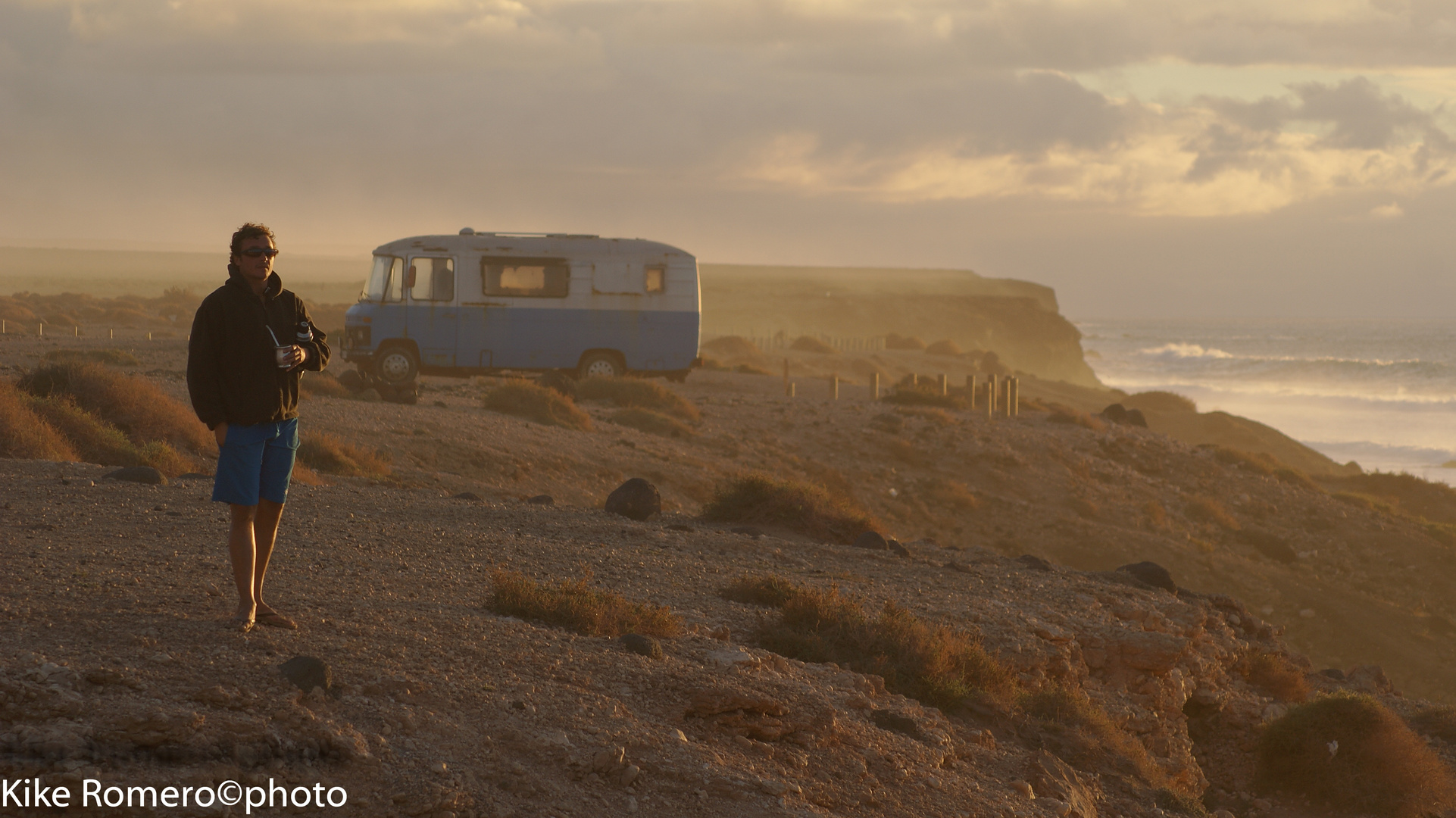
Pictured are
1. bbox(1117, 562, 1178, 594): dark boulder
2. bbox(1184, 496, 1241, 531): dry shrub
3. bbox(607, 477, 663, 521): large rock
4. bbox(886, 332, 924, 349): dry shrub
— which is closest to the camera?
bbox(607, 477, 663, 521): large rock

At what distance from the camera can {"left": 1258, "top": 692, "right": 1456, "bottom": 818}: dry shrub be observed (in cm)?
785

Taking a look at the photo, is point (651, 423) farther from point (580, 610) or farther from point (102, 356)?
point (580, 610)

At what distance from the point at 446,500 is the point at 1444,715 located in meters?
9.15

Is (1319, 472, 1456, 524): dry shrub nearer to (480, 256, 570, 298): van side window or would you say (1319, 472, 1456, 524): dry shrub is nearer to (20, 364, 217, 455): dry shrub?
(480, 256, 570, 298): van side window

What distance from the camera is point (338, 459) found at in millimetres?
12922

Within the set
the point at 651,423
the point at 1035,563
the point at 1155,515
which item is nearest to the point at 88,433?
the point at 651,423

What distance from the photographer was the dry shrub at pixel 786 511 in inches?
473

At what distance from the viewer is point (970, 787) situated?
564 cm

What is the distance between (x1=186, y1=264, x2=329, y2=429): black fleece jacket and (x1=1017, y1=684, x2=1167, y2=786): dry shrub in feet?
16.2

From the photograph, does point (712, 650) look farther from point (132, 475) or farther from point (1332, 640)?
point (1332, 640)

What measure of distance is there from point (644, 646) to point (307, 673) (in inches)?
75.2

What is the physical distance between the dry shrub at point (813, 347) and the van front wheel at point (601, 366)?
27.7m

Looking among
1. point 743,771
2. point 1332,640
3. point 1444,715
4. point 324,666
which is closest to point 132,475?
point 324,666

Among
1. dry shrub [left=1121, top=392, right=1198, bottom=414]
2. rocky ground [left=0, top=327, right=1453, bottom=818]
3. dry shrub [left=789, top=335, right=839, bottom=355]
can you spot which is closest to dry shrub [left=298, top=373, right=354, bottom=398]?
rocky ground [left=0, top=327, right=1453, bottom=818]
